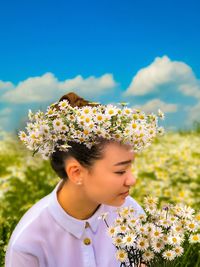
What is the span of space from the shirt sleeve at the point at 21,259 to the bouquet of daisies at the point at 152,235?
429 millimetres

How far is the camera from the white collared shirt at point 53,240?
2053 mm

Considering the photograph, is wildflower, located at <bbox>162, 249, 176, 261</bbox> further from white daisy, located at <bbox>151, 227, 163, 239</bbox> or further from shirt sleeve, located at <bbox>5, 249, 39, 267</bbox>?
shirt sleeve, located at <bbox>5, 249, 39, 267</bbox>

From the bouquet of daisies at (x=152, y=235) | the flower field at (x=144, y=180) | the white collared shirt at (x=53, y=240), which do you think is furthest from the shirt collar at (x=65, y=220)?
the flower field at (x=144, y=180)

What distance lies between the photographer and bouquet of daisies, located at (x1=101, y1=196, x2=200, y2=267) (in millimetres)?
1731

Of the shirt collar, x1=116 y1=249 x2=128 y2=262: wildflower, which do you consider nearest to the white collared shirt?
the shirt collar

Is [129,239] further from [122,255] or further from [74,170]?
[74,170]

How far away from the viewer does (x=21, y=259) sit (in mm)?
2039

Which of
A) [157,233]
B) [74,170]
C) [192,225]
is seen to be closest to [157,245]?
[157,233]

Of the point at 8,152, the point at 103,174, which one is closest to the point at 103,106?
the point at 103,174

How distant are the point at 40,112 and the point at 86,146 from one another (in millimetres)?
236

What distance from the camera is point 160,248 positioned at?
1.75 meters

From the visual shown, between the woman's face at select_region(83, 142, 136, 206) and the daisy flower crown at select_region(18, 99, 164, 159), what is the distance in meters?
0.05

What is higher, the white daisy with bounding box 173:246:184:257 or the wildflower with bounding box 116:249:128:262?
the wildflower with bounding box 116:249:128:262

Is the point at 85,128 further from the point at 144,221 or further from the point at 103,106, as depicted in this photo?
the point at 144,221
